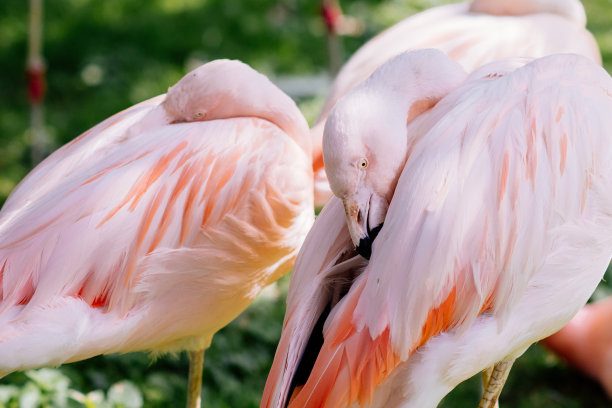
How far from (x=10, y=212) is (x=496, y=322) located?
1280 mm

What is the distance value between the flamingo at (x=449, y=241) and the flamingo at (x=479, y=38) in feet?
2.04

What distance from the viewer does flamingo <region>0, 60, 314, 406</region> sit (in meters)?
2.17

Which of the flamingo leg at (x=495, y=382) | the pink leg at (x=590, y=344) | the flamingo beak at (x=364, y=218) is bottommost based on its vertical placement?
the pink leg at (x=590, y=344)

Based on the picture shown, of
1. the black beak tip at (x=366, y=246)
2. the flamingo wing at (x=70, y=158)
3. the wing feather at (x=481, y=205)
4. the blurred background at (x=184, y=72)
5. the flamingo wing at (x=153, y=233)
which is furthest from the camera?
the blurred background at (x=184, y=72)

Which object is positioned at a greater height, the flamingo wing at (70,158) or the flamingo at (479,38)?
the flamingo wing at (70,158)

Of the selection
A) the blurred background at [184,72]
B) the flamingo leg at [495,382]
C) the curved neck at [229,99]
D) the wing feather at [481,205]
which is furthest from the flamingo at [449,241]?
the blurred background at [184,72]

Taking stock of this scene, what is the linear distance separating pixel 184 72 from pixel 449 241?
11.4ft

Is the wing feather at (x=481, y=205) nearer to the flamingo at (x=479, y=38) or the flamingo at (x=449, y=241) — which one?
the flamingo at (x=449, y=241)

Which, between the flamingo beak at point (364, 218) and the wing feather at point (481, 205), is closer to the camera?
the wing feather at point (481, 205)

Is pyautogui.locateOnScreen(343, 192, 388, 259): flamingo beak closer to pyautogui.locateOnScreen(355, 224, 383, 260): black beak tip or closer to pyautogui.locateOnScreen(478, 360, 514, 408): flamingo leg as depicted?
pyautogui.locateOnScreen(355, 224, 383, 260): black beak tip

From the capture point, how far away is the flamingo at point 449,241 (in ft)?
6.15

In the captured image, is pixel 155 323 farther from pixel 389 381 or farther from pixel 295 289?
pixel 389 381

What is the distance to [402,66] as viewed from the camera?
2.32 meters

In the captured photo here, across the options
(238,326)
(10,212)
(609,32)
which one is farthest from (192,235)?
(609,32)
